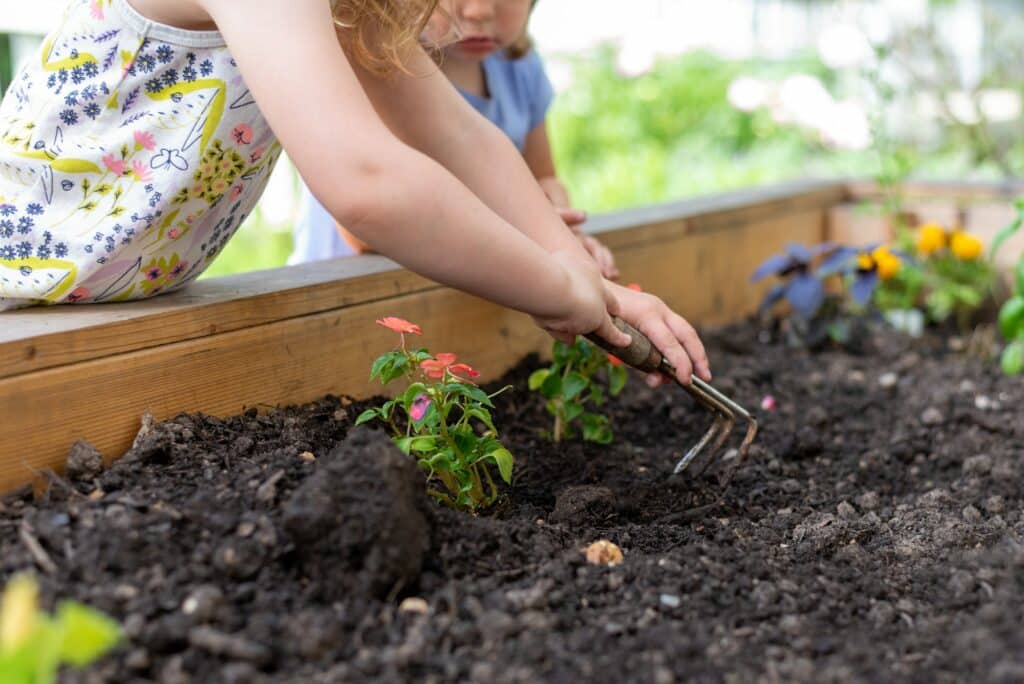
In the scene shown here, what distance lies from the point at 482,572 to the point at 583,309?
0.35 metres

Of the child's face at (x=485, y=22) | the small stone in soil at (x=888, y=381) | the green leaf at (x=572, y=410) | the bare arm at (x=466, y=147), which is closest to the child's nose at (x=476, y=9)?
the child's face at (x=485, y=22)

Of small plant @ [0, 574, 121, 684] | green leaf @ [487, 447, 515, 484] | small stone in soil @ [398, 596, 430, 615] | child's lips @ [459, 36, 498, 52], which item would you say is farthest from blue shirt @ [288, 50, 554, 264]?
small plant @ [0, 574, 121, 684]

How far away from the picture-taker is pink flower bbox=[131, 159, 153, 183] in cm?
150

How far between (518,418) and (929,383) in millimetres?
1025

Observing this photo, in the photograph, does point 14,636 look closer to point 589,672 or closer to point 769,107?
point 589,672

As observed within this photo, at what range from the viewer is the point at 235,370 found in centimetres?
162

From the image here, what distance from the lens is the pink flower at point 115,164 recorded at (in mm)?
1486

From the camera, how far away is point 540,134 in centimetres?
266

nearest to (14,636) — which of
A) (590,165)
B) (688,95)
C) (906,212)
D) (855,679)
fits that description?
(855,679)

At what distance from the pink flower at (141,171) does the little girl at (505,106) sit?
28.8 inches

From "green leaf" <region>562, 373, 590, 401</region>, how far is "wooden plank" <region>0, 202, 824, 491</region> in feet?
0.85

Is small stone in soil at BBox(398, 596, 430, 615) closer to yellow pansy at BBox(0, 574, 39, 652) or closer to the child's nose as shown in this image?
yellow pansy at BBox(0, 574, 39, 652)

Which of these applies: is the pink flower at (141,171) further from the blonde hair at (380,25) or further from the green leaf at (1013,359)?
the green leaf at (1013,359)

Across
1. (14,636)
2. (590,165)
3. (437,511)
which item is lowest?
(590,165)
